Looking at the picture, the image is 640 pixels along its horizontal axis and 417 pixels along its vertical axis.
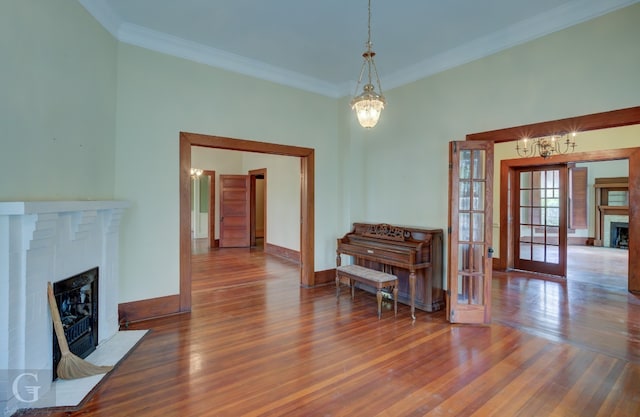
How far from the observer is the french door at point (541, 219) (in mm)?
6195

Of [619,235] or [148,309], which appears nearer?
[148,309]

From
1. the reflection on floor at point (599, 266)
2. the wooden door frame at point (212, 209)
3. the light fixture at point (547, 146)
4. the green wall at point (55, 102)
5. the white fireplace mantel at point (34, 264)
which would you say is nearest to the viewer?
the white fireplace mantel at point (34, 264)

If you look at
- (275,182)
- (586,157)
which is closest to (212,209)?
(275,182)

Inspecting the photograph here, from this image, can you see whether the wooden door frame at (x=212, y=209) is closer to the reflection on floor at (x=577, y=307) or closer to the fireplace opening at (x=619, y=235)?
the reflection on floor at (x=577, y=307)

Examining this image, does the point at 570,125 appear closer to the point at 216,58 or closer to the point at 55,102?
the point at 216,58

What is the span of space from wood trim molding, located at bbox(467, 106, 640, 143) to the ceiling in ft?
3.20

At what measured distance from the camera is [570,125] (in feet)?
10.5

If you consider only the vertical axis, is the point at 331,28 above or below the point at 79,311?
above

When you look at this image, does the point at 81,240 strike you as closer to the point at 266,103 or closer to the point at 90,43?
the point at 90,43

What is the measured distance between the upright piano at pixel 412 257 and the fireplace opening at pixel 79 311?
10.5ft

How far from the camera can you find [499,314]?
160 inches

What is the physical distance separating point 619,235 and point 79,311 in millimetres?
13913

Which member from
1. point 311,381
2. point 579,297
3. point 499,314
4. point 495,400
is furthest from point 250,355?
point 579,297

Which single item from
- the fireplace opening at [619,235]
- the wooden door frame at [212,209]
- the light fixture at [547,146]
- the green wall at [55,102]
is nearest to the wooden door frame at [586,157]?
the light fixture at [547,146]
